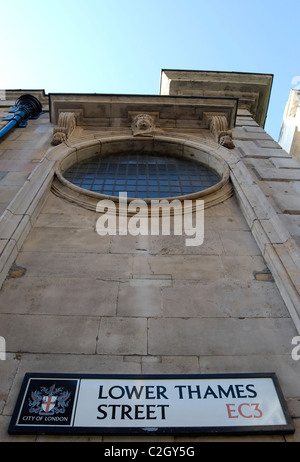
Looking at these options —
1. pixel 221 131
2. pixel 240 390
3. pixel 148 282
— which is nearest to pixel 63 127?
pixel 221 131

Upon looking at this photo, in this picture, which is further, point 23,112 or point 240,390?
point 23,112

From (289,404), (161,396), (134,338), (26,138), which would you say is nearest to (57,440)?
(161,396)

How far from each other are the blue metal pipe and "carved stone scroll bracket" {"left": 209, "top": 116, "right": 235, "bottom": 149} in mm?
5968

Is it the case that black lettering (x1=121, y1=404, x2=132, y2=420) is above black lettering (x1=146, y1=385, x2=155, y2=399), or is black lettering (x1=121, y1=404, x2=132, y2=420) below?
below

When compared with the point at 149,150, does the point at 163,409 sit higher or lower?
lower

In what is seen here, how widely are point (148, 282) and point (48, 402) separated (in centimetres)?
234

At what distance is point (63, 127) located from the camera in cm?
1105

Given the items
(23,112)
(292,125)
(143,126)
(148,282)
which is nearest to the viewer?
(148,282)

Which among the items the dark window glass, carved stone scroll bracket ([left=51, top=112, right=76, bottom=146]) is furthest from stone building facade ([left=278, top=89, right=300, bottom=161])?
carved stone scroll bracket ([left=51, top=112, right=76, bottom=146])

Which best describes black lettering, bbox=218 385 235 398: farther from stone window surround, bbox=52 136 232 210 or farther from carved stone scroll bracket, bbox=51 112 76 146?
carved stone scroll bracket, bbox=51 112 76 146

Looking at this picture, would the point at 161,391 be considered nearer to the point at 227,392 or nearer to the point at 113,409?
the point at 113,409

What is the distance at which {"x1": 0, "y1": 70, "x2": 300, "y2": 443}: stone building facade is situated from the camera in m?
4.60

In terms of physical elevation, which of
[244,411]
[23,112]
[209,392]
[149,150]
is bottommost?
[244,411]

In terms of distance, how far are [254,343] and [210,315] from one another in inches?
27.8
